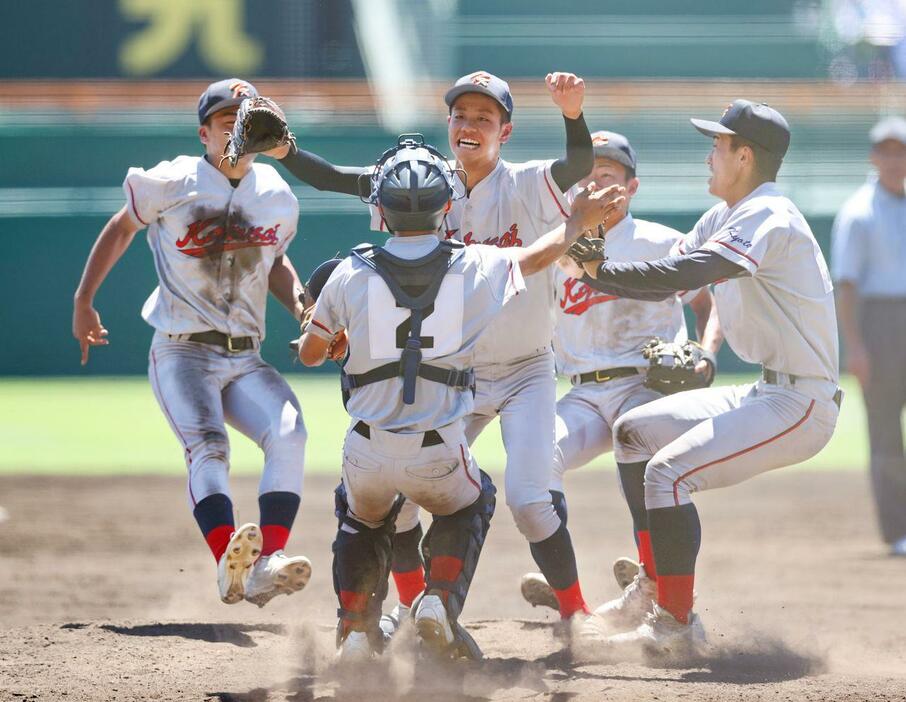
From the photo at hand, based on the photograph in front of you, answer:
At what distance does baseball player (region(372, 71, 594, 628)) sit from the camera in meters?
4.45

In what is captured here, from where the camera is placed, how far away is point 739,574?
646 centimetres

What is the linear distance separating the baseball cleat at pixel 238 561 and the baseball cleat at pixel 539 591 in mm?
1251

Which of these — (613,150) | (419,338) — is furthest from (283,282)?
(419,338)

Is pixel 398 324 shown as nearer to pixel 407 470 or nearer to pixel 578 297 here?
pixel 407 470

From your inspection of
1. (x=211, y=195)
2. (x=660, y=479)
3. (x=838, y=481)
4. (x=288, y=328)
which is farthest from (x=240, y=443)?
(x=660, y=479)

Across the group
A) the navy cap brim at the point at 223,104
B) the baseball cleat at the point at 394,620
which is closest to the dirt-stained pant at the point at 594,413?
the baseball cleat at the point at 394,620

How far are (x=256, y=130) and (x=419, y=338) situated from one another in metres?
1.16

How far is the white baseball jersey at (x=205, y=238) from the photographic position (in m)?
4.94

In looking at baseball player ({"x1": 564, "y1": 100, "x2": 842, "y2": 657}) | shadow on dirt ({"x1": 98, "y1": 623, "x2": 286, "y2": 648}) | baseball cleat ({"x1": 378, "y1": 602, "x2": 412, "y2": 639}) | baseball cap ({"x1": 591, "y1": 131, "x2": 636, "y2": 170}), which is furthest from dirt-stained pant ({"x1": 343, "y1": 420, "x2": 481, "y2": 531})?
baseball cap ({"x1": 591, "y1": 131, "x2": 636, "y2": 170})

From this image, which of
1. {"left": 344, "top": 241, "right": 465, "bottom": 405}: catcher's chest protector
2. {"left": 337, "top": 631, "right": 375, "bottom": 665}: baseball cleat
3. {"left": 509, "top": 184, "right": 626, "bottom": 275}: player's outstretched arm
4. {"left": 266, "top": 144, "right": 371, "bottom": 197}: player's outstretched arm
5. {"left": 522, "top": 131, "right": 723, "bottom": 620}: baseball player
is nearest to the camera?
{"left": 344, "top": 241, "right": 465, "bottom": 405}: catcher's chest protector

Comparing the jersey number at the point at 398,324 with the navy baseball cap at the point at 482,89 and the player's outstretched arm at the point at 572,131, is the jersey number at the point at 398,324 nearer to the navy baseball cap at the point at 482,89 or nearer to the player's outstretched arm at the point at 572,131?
the player's outstretched arm at the point at 572,131

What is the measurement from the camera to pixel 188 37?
15.9 meters

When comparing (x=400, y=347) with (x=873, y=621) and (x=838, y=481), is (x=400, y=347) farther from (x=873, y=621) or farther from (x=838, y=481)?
(x=838, y=481)

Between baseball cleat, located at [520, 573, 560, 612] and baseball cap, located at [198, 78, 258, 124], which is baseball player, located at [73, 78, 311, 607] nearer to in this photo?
baseball cap, located at [198, 78, 258, 124]
